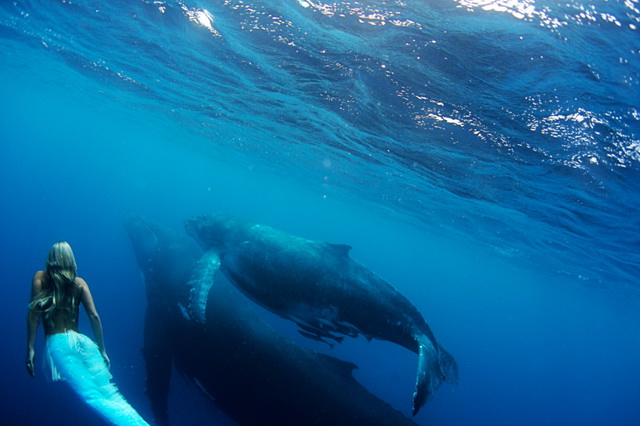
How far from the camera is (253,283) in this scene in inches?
301

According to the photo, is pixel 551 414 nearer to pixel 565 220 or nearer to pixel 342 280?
pixel 565 220

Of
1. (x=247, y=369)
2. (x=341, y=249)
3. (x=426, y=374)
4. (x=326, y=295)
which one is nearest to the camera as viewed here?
(x=426, y=374)

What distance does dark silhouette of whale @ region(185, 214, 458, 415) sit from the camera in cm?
670

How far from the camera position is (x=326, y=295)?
688cm

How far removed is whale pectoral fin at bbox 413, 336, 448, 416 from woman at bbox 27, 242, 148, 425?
4358 mm

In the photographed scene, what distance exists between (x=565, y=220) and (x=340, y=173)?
1587 centimetres

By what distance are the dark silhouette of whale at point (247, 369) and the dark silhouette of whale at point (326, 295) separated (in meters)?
1.16

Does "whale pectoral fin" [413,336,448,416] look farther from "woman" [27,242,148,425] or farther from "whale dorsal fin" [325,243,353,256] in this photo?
"woman" [27,242,148,425]

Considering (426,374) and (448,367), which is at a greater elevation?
(426,374)

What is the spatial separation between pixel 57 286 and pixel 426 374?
6344mm

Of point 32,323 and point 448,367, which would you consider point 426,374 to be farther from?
point 32,323

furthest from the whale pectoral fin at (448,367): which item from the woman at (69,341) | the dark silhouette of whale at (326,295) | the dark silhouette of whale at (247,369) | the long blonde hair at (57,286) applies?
the long blonde hair at (57,286)

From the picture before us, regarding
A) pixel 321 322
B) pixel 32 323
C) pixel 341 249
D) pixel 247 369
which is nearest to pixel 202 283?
pixel 247 369

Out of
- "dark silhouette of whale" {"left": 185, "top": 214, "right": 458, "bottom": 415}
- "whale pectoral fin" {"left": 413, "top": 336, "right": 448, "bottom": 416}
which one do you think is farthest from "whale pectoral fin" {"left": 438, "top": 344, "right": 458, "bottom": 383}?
"whale pectoral fin" {"left": 413, "top": 336, "right": 448, "bottom": 416}
